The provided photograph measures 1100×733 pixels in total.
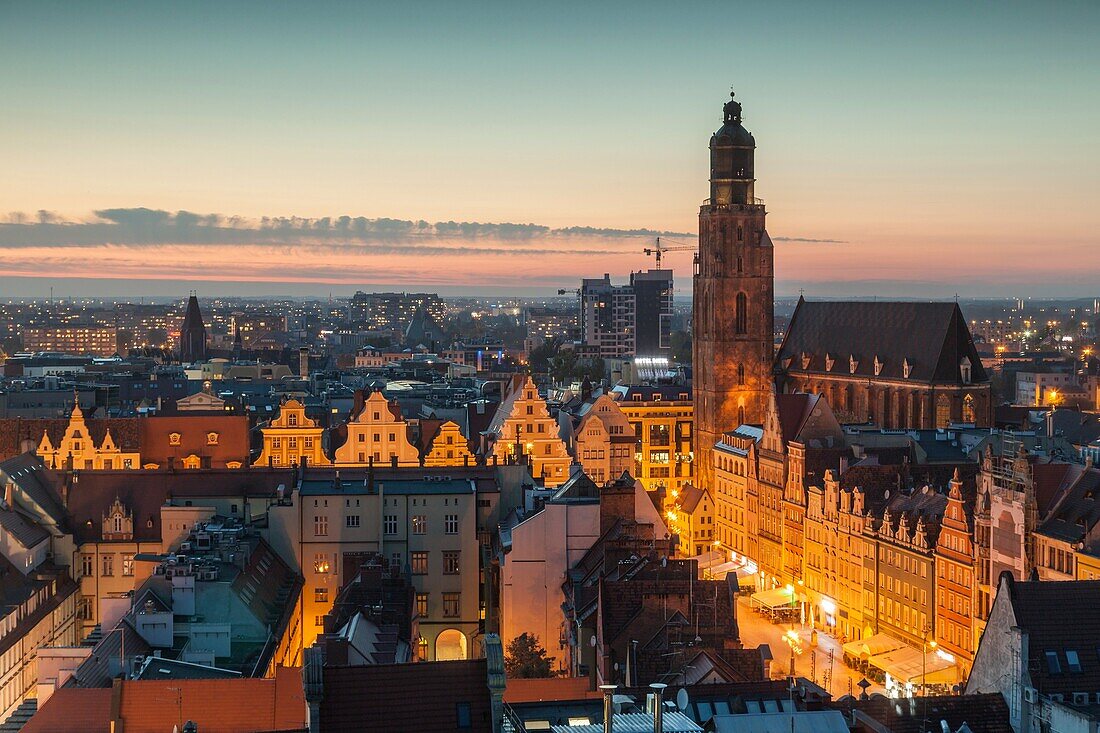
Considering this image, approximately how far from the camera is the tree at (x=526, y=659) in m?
53.9

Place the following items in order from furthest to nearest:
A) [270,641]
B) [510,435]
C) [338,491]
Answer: [510,435], [338,491], [270,641]

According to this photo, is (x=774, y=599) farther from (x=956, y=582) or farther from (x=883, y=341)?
(x=883, y=341)

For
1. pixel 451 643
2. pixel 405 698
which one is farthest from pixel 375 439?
pixel 405 698

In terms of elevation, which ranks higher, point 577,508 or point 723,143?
point 723,143

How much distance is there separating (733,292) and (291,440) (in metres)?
41.0

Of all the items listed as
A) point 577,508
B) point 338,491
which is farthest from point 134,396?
point 577,508

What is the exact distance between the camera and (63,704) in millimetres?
41188

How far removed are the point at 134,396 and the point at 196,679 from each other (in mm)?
107043

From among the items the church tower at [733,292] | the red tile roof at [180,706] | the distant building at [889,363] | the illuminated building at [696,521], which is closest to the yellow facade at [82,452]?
the illuminated building at [696,521]

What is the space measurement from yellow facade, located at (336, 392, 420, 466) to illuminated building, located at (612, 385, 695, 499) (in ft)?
113

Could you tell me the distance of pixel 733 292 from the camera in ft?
392

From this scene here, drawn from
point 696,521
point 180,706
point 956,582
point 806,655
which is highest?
point 180,706

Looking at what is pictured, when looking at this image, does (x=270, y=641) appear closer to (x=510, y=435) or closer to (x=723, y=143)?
(x=510, y=435)

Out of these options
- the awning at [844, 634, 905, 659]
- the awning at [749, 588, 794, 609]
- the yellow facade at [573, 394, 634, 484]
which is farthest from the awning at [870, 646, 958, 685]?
the yellow facade at [573, 394, 634, 484]
